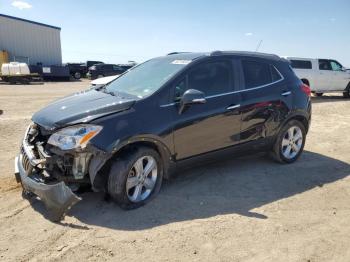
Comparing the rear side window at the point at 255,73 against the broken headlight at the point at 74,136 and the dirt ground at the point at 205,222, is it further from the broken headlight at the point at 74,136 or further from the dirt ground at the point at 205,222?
the broken headlight at the point at 74,136

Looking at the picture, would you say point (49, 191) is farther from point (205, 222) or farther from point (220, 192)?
point (220, 192)

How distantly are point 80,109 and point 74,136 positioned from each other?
462mm

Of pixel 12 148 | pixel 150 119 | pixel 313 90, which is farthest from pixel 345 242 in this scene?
pixel 313 90

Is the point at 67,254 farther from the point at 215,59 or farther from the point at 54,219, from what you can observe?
the point at 215,59

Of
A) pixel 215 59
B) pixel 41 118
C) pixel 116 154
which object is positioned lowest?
pixel 116 154

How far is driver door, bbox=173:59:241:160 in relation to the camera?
15.3ft

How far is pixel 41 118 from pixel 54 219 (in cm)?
119

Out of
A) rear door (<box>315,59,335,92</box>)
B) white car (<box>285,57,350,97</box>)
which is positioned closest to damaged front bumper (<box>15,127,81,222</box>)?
white car (<box>285,57,350,97</box>)

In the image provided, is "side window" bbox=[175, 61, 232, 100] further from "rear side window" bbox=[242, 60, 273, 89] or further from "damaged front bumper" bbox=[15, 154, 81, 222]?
"damaged front bumper" bbox=[15, 154, 81, 222]

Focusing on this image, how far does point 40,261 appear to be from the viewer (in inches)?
129

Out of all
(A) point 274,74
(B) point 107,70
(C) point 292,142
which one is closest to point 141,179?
(A) point 274,74

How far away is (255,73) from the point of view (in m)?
5.68

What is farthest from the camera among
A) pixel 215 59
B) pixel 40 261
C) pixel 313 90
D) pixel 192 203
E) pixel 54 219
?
pixel 313 90

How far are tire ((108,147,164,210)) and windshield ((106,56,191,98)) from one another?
75 cm
